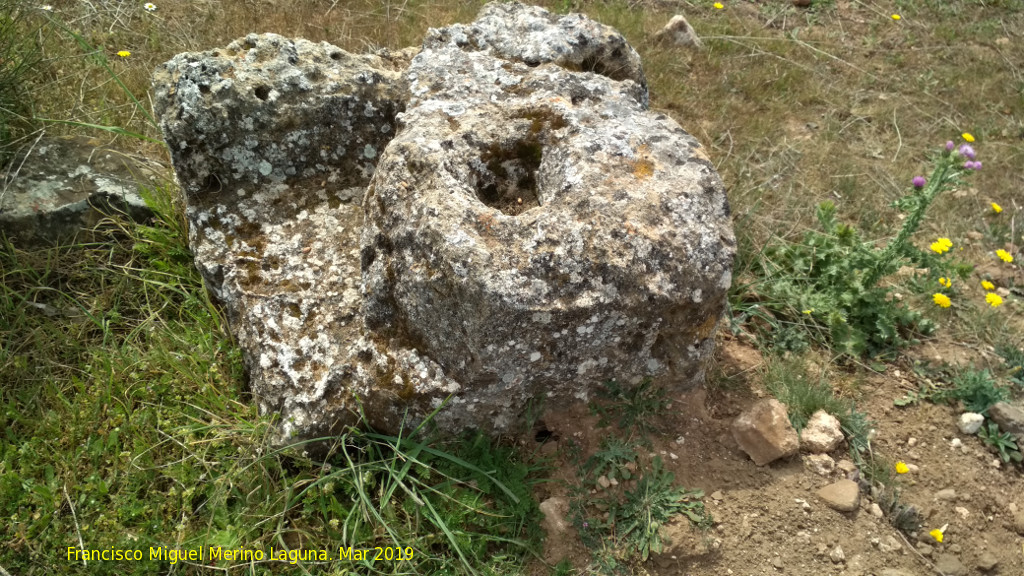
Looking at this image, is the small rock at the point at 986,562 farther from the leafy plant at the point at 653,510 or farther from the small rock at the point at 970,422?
the leafy plant at the point at 653,510

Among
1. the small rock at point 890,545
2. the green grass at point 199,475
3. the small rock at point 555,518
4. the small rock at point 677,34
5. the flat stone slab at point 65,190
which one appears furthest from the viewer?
the small rock at point 677,34

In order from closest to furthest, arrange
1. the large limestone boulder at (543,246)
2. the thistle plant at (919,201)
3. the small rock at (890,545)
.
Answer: the large limestone boulder at (543,246)
the small rock at (890,545)
the thistle plant at (919,201)

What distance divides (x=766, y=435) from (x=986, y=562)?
94 cm

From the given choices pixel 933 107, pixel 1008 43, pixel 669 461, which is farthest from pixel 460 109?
pixel 1008 43

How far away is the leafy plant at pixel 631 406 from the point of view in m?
2.55

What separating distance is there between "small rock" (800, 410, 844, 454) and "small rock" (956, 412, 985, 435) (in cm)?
72

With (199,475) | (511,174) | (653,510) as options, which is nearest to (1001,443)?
(653,510)

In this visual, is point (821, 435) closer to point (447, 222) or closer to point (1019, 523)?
point (1019, 523)

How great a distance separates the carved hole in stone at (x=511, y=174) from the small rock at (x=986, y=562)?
7.10 feet

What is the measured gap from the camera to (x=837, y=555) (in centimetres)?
240

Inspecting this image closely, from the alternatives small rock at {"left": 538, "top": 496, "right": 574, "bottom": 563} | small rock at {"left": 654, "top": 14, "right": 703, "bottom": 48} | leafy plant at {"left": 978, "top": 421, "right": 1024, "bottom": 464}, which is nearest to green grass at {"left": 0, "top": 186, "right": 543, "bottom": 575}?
small rock at {"left": 538, "top": 496, "right": 574, "bottom": 563}

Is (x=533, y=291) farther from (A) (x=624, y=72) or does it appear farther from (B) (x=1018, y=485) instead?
(B) (x=1018, y=485)

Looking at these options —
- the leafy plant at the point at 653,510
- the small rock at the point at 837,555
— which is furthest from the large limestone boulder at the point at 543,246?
the small rock at the point at 837,555

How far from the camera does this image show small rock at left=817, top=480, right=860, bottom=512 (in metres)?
2.52
